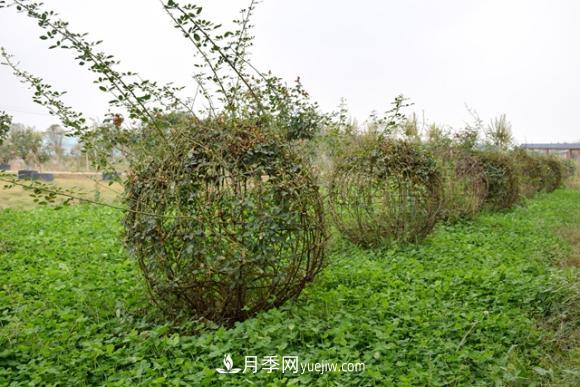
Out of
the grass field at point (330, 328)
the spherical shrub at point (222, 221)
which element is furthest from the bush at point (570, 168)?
the spherical shrub at point (222, 221)

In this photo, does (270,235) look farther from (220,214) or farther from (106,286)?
(106,286)

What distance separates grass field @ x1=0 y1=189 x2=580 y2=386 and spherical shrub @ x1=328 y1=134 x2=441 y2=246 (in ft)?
2.51

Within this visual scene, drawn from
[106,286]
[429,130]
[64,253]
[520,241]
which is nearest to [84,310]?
[106,286]

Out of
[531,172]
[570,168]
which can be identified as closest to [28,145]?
[531,172]

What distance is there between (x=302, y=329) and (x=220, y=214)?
88cm

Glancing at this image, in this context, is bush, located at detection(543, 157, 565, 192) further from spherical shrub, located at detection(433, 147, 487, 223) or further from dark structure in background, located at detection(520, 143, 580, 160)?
dark structure in background, located at detection(520, 143, 580, 160)

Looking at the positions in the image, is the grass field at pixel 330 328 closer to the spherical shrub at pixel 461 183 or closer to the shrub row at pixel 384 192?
the shrub row at pixel 384 192

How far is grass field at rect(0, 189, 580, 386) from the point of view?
8.68 ft

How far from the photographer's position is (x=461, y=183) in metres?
8.57

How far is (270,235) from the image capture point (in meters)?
3.12

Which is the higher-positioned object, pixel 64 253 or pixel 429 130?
pixel 429 130

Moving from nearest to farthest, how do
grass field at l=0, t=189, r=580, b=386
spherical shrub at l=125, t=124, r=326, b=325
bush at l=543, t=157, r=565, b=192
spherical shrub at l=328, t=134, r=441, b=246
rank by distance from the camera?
1. grass field at l=0, t=189, r=580, b=386
2. spherical shrub at l=125, t=124, r=326, b=325
3. spherical shrub at l=328, t=134, r=441, b=246
4. bush at l=543, t=157, r=565, b=192

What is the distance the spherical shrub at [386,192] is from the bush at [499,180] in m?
4.17

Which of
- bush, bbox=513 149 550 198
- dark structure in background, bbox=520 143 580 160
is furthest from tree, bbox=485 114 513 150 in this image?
dark structure in background, bbox=520 143 580 160
